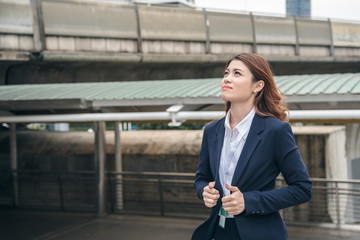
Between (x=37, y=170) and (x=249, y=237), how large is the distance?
33.8ft

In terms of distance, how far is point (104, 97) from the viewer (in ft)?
26.0

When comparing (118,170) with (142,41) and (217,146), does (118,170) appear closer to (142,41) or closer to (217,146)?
(142,41)

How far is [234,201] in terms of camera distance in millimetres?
2166

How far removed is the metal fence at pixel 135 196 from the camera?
9.84m

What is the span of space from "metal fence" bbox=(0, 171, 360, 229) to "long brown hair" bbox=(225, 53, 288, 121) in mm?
6889

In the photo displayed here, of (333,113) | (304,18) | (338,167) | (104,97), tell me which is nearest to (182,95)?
(104,97)

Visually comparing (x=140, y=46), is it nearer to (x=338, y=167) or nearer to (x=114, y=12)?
(x=114, y=12)

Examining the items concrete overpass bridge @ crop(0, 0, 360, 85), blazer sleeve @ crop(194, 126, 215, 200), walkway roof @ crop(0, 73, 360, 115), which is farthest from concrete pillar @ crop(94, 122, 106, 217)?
blazer sleeve @ crop(194, 126, 215, 200)

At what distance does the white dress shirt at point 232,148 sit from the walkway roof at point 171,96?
4550 mm

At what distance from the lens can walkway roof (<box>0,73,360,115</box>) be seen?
682 centimetres

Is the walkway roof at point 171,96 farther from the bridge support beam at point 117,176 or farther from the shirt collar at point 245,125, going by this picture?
the shirt collar at point 245,125

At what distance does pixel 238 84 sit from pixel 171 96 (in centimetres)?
511

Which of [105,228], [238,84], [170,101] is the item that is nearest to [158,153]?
[105,228]

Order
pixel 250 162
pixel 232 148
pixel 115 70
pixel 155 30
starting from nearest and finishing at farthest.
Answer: pixel 250 162 < pixel 232 148 < pixel 155 30 < pixel 115 70
